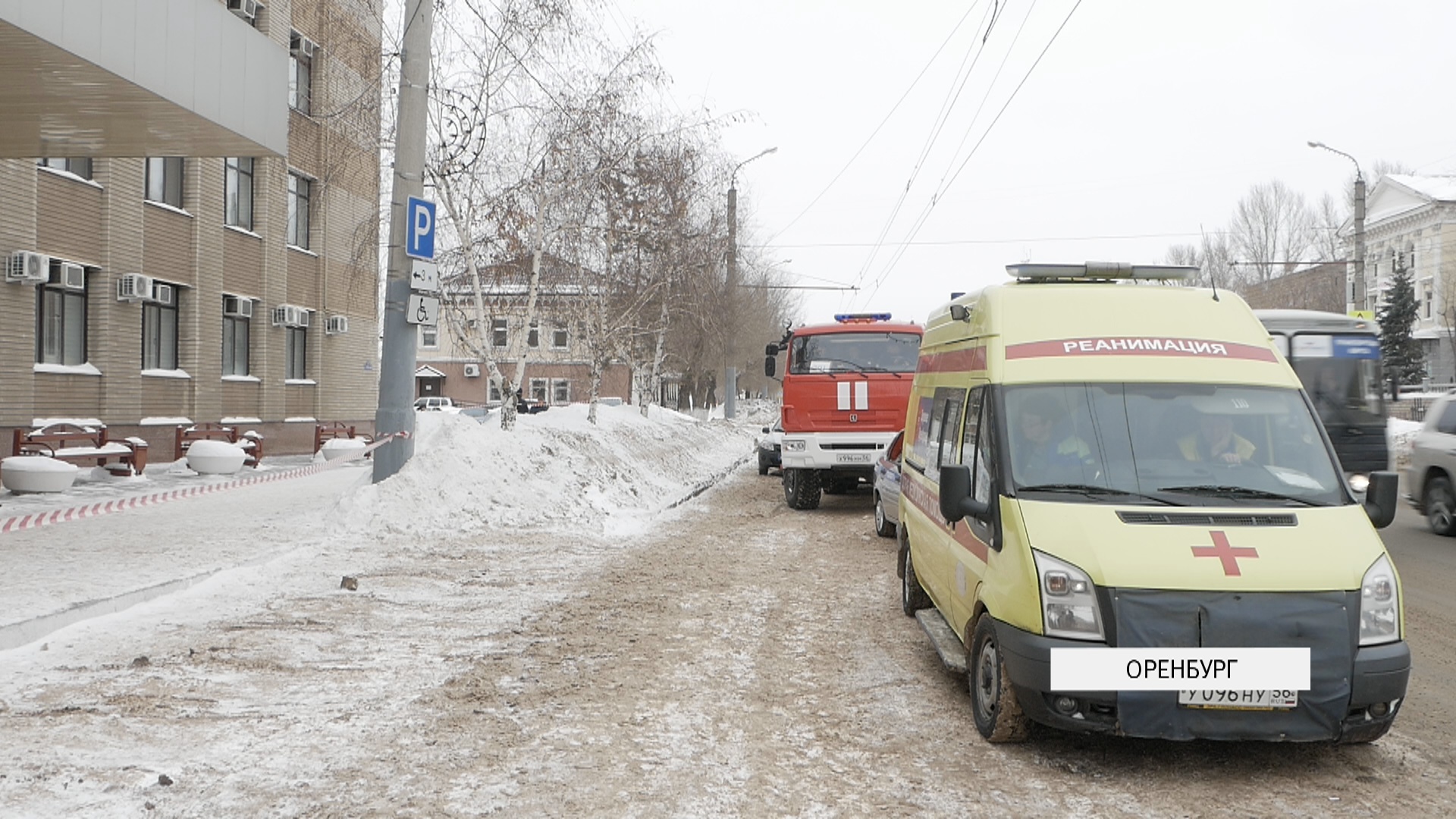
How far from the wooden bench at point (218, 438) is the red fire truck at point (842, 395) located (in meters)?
10.9

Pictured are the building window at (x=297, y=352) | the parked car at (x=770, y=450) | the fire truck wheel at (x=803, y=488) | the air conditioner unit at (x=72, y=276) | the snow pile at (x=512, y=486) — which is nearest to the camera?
the snow pile at (x=512, y=486)

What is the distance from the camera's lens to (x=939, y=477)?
6234 millimetres

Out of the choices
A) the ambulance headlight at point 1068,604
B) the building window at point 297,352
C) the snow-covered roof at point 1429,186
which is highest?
the snow-covered roof at point 1429,186

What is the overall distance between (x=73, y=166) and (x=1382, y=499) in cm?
2038

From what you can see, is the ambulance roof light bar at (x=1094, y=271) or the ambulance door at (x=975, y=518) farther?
the ambulance roof light bar at (x=1094, y=271)

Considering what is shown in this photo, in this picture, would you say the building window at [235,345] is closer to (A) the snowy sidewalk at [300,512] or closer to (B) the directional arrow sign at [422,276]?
(A) the snowy sidewalk at [300,512]

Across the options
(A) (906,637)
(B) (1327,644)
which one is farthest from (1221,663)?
(A) (906,637)

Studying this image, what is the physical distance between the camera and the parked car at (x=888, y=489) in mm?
11961

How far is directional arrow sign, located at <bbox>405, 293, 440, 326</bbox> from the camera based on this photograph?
1276cm

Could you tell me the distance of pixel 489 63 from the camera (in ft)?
50.8

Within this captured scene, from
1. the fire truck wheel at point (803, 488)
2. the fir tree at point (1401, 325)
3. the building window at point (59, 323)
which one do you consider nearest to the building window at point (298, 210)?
the building window at point (59, 323)

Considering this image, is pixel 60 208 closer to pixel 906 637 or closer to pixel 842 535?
pixel 842 535

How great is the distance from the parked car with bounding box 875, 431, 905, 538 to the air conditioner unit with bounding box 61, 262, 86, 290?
45.7 ft

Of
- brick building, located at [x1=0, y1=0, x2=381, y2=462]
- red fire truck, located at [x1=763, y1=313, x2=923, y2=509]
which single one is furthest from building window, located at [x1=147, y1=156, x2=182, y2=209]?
red fire truck, located at [x1=763, y1=313, x2=923, y2=509]
